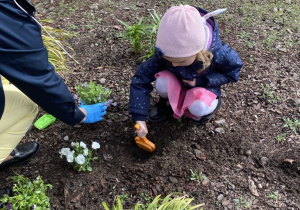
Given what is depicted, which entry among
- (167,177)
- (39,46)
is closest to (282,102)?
(167,177)

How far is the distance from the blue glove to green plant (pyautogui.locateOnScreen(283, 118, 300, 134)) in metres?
1.34

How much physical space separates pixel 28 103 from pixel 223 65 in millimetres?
1255

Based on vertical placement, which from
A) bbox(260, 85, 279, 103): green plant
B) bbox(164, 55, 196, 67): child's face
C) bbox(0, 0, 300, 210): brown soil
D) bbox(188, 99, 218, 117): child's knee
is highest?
bbox(164, 55, 196, 67): child's face

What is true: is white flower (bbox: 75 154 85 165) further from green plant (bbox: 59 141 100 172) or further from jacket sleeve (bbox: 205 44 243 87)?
jacket sleeve (bbox: 205 44 243 87)

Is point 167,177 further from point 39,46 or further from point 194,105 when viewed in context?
point 39,46

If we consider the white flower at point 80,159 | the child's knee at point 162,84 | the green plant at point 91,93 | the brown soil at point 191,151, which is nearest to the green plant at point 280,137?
the brown soil at point 191,151

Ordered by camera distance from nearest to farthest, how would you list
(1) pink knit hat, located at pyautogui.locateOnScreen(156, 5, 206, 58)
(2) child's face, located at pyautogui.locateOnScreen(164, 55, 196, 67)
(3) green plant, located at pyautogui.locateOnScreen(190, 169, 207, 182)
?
(1) pink knit hat, located at pyautogui.locateOnScreen(156, 5, 206, 58)
(2) child's face, located at pyautogui.locateOnScreen(164, 55, 196, 67)
(3) green plant, located at pyautogui.locateOnScreen(190, 169, 207, 182)

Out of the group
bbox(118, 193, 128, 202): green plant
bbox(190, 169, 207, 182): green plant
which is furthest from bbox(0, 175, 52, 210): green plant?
bbox(190, 169, 207, 182): green plant

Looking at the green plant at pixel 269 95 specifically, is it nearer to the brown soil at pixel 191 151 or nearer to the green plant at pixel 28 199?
the brown soil at pixel 191 151

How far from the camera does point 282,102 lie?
7.91ft

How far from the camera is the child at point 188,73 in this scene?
1.63m

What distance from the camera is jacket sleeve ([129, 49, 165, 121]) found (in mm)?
2000

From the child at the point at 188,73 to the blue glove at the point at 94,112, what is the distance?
0.28 m

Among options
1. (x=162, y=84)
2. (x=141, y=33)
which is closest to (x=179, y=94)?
(x=162, y=84)
